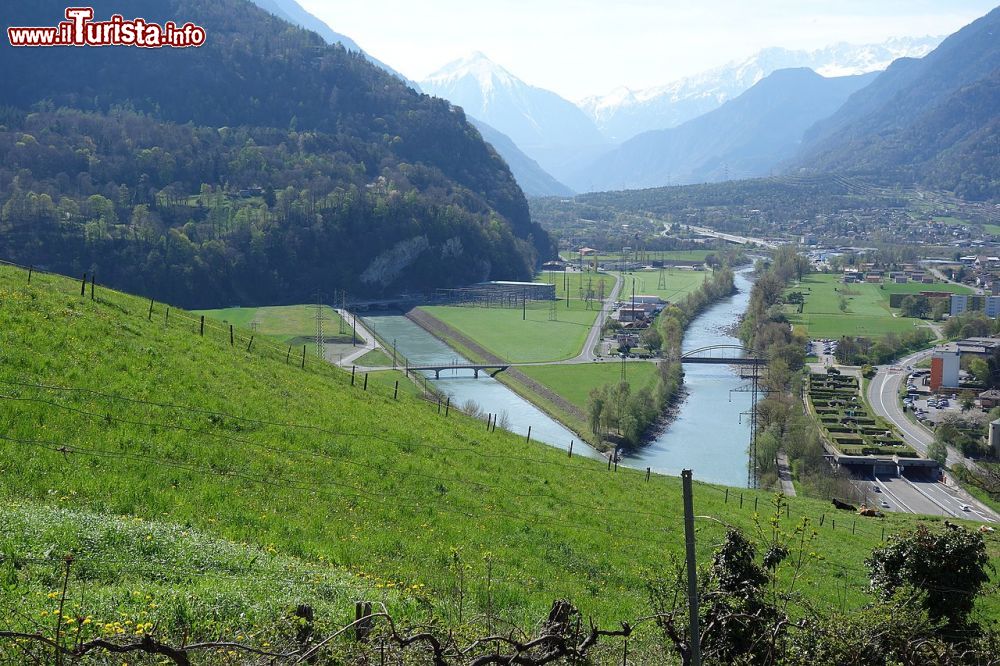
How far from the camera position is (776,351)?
2901 inches

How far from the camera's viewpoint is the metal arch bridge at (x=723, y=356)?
7538cm

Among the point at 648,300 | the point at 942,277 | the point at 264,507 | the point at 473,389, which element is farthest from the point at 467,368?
the point at 942,277

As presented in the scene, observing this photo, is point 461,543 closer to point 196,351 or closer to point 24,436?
point 24,436

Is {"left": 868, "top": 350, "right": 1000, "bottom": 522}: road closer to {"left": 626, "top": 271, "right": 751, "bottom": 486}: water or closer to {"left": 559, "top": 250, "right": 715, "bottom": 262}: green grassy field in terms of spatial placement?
{"left": 626, "top": 271, "right": 751, "bottom": 486}: water

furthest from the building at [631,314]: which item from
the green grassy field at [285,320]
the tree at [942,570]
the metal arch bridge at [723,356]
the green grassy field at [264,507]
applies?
the tree at [942,570]

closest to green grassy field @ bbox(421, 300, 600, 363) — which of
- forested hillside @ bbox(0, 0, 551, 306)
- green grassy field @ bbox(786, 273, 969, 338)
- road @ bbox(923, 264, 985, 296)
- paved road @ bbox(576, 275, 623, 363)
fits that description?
paved road @ bbox(576, 275, 623, 363)

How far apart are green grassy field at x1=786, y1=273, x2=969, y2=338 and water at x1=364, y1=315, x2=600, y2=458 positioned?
36.0 metres

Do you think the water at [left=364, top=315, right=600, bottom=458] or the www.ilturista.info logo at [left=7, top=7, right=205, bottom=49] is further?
the www.ilturista.info logo at [left=7, top=7, right=205, bottom=49]

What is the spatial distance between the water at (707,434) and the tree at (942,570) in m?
32.9

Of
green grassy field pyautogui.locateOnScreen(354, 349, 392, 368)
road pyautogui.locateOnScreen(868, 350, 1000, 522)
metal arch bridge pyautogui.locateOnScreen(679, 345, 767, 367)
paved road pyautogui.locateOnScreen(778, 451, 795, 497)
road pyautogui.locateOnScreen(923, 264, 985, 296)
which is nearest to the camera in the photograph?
road pyautogui.locateOnScreen(868, 350, 1000, 522)

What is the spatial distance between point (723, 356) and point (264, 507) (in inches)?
2829

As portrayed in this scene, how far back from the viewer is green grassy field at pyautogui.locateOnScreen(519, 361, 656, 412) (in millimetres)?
62812

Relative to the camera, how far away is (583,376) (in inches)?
2662

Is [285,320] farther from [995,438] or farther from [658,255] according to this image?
[658,255]
